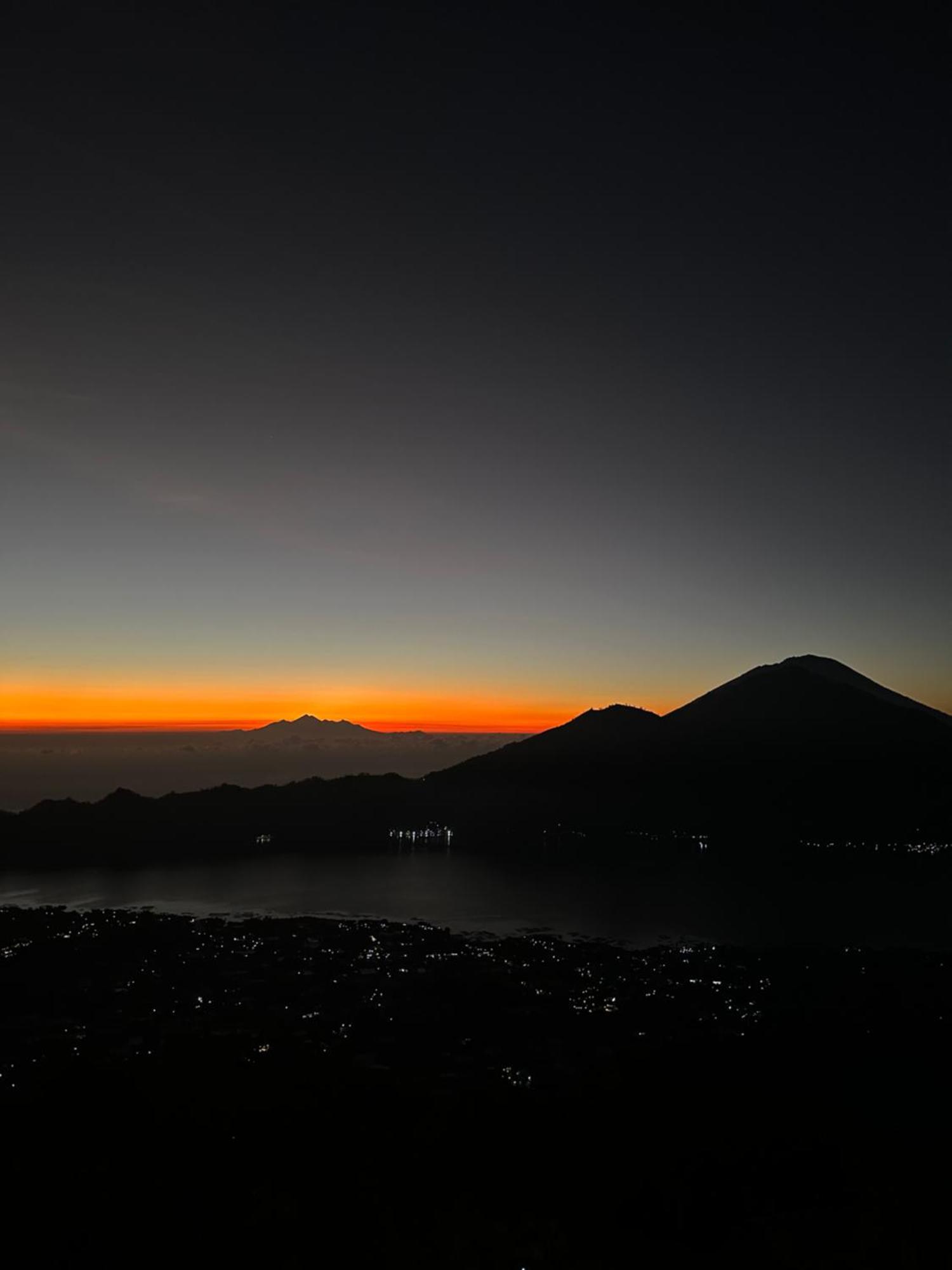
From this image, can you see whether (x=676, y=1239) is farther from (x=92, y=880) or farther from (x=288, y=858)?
(x=288, y=858)

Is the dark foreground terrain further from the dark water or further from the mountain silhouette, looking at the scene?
the mountain silhouette

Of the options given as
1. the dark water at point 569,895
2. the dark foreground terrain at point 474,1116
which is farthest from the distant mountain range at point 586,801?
the dark foreground terrain at point 474,1116

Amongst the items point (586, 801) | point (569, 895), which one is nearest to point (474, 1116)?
point (569, 895)

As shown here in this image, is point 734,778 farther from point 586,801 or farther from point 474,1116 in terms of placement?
point 474,1116

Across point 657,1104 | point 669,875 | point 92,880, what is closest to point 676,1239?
point 657,1104

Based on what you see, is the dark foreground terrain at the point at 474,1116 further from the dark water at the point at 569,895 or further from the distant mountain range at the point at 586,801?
the distant mountain range at the point at 586,801

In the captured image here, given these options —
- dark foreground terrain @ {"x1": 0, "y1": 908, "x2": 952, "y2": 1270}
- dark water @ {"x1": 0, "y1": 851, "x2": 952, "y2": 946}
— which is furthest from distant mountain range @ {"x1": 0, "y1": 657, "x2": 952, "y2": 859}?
dark foreground terrain @ {"x1": 0, "y1": 908, "x2": 952, "y2": 1270}
